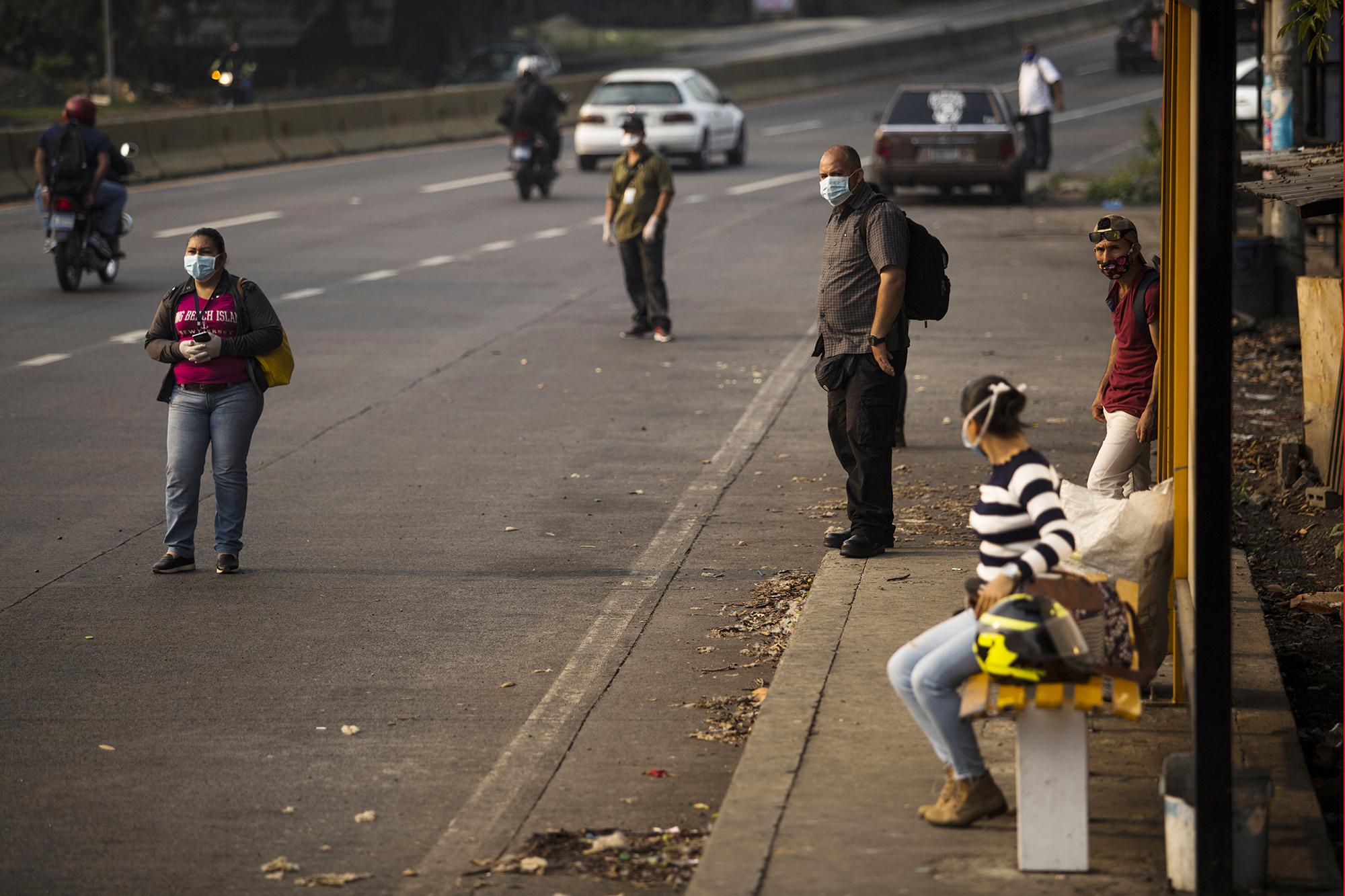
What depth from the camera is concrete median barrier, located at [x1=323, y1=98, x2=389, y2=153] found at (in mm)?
36750

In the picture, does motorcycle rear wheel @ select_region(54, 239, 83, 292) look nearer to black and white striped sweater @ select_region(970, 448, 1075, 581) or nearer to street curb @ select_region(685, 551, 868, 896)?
street curb @ select_region(685, 551, 868, 896)

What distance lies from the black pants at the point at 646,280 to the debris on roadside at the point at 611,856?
34.1 ft

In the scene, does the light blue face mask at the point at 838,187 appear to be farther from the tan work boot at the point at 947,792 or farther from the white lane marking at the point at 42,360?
the white lane marking at the point at 42,360

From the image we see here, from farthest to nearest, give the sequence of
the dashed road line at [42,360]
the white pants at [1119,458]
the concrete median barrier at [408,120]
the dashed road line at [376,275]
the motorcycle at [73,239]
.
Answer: the concrete median barrier at [408,120], the dashed road line at [376,275], the motorcycle at [73,239], the dashed road line at [42,360], the white pants at [1119,458]

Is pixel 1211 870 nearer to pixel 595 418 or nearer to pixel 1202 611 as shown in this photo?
pixel 1202 611

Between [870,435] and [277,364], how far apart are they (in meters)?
2.97

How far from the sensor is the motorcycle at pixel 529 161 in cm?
2781

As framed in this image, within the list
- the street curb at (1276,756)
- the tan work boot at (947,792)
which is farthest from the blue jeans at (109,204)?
the tan work boot at (947,792)

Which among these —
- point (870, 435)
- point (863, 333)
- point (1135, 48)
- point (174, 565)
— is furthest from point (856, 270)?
point (1135, 48)

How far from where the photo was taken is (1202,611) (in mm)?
5188

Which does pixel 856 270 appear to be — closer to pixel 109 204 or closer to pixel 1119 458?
pixel 1119 458

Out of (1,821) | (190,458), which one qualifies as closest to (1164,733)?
(1,821)

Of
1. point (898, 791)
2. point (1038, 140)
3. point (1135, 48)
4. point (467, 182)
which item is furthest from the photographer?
point (1135, 48)

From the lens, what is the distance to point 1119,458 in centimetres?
842
